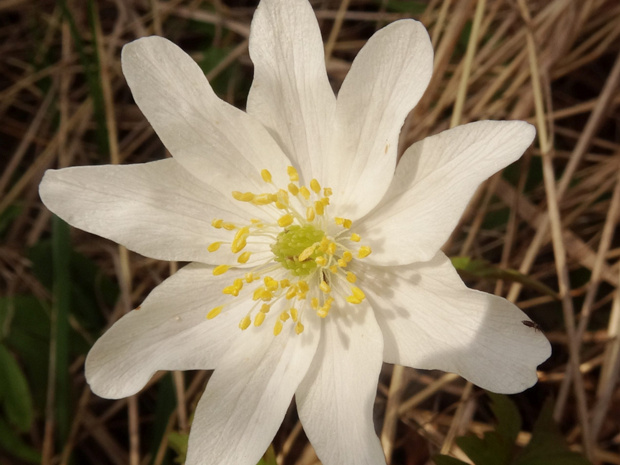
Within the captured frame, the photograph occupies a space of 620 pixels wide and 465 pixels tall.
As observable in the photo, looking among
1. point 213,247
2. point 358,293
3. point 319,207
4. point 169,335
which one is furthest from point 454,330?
point 169,335

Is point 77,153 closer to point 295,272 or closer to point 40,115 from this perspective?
point 40,115

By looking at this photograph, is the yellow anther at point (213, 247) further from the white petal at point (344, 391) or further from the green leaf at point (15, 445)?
the green leaf at point (15, 445)

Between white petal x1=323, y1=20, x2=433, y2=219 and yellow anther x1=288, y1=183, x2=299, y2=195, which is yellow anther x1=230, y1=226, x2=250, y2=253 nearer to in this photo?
yellow anther x1=288, y1=183, x2=299, y2=195

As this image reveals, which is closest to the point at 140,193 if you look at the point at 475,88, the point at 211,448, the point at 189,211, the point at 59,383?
the point at 189,211

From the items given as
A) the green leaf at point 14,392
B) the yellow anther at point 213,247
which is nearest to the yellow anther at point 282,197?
the yellow anther at point 213,247

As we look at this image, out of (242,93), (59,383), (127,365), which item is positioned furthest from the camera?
(242,93)

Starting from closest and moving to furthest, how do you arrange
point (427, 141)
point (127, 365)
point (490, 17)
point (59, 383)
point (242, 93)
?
1. point (427, 141)
2. point (127, 365)
3. point (59, 383)
4. point (490, 17)
5. point (242, 93)
